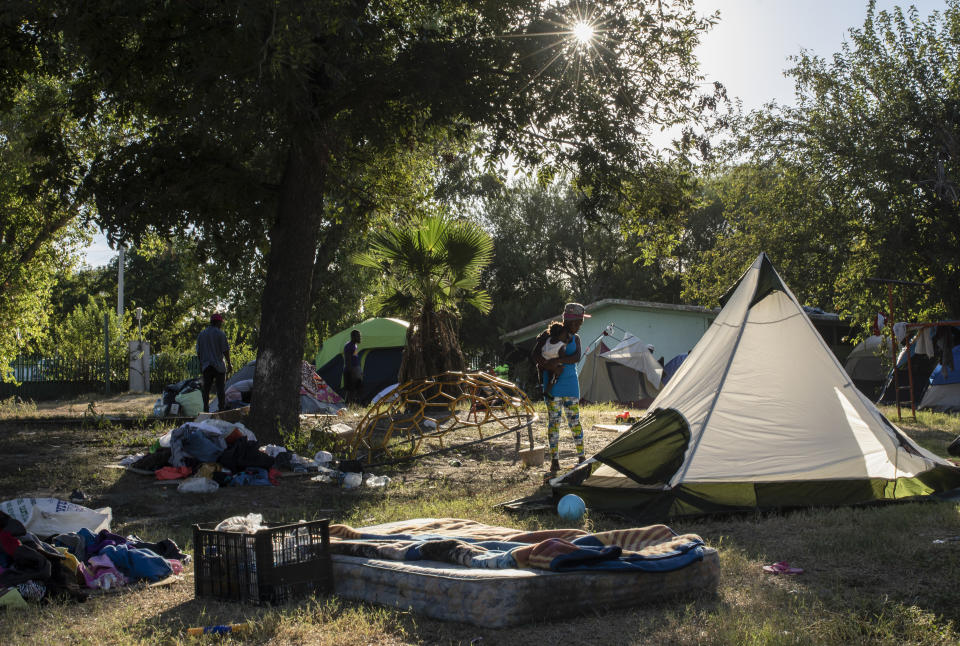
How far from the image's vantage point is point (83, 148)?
15336mm

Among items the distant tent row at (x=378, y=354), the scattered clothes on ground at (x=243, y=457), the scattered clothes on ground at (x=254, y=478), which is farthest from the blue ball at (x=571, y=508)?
the distant tent row at (x=378, y=354)

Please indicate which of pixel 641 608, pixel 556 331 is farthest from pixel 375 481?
pixel 641 608

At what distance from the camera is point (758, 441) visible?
275 inches

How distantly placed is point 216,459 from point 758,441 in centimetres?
558

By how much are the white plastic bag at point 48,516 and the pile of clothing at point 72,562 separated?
69mm

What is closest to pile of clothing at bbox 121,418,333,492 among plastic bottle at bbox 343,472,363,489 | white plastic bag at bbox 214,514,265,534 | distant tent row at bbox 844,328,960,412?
plastic bottle at bbox 343,472,363,489

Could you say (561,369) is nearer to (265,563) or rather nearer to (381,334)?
(265,563)

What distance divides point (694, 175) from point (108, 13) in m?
7.91

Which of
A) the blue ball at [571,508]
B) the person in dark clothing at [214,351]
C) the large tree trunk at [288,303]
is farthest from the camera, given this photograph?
the person in dark clothing at [214,351]

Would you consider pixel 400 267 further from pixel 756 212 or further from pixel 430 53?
pixel 756 212

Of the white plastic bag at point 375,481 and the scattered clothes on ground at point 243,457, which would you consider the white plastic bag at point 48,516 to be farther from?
the white plastic bag at point 375,481

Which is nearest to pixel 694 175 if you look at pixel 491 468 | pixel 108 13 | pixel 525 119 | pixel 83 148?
pixel 525 119

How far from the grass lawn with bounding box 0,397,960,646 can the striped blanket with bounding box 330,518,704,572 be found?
240mm

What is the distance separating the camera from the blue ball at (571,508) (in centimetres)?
646
